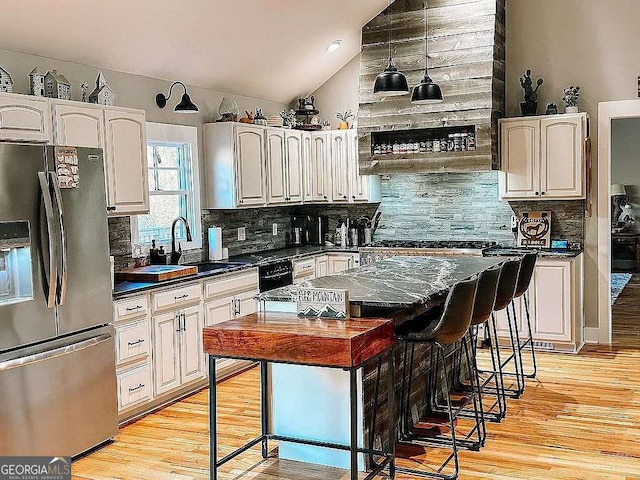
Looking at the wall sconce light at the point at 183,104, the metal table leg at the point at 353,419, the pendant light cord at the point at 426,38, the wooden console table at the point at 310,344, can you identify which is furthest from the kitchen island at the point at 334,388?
the pendant light cord at the point at 426,38

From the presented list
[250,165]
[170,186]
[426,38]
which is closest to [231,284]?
[170,186]

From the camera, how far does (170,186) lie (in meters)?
6.24

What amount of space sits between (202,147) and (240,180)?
17.7 inches

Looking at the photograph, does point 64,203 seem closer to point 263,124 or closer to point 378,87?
point 378,87

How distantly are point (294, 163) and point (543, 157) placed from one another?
241 cm

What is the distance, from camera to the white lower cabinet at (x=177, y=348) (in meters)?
5.20

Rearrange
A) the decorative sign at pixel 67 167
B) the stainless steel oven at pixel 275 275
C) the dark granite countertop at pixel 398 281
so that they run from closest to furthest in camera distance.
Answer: the dark granite countertop at pixel 398 281, the decorative sign at pixel 67 167, the stainless steel oven at pixel 275 275

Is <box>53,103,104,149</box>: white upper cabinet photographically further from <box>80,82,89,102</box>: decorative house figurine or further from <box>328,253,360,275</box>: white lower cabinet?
<box>328,253,360,275</box>: white lower cabinet

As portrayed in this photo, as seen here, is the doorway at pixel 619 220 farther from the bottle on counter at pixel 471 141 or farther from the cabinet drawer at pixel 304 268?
the cabinet drawer at pixel 304 268

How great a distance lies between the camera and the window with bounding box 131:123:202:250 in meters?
6.00

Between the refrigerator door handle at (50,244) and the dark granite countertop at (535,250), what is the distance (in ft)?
13.4

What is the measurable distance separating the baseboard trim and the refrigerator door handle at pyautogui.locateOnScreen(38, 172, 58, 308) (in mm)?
5039

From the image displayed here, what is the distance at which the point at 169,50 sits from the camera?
5.72 meters

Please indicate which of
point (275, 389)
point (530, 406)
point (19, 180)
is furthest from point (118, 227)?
point (530, 406)
